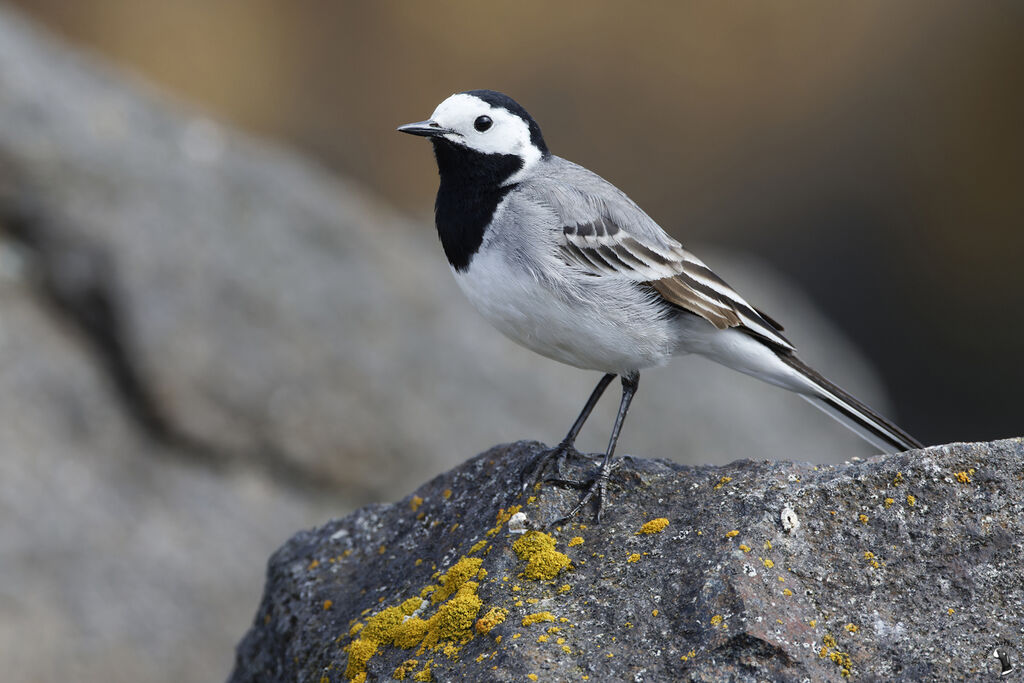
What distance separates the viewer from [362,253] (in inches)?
382

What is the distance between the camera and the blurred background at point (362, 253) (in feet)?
25.7

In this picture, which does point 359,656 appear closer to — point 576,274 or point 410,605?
point 410,605

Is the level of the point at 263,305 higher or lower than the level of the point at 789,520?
higher

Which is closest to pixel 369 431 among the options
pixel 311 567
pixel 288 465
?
pixel 288 465

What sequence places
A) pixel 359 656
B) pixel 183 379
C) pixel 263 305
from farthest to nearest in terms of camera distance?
pixel 263 305 → pixel 183 379 → pixel 359 656

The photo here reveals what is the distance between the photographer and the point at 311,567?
4867mm

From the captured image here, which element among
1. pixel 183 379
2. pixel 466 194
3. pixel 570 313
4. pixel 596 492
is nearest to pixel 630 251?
pixel 570 313

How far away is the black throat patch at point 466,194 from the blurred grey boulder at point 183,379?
12.3 feet

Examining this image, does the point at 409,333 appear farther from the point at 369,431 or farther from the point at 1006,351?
the point at 1006,351

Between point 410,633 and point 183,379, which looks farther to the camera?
point 183,379

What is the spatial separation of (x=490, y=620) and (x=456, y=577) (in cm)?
33

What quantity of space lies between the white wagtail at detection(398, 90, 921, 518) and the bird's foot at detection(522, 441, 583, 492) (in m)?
0.01

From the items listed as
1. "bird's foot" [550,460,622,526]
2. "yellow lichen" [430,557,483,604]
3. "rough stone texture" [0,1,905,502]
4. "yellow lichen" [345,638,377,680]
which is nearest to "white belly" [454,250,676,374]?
"bird's foot" [550,460,622,526]

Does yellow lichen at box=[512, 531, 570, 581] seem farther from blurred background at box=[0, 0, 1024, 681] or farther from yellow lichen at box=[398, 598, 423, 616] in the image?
blurred background at box=[0, 0, 1024, 681]
